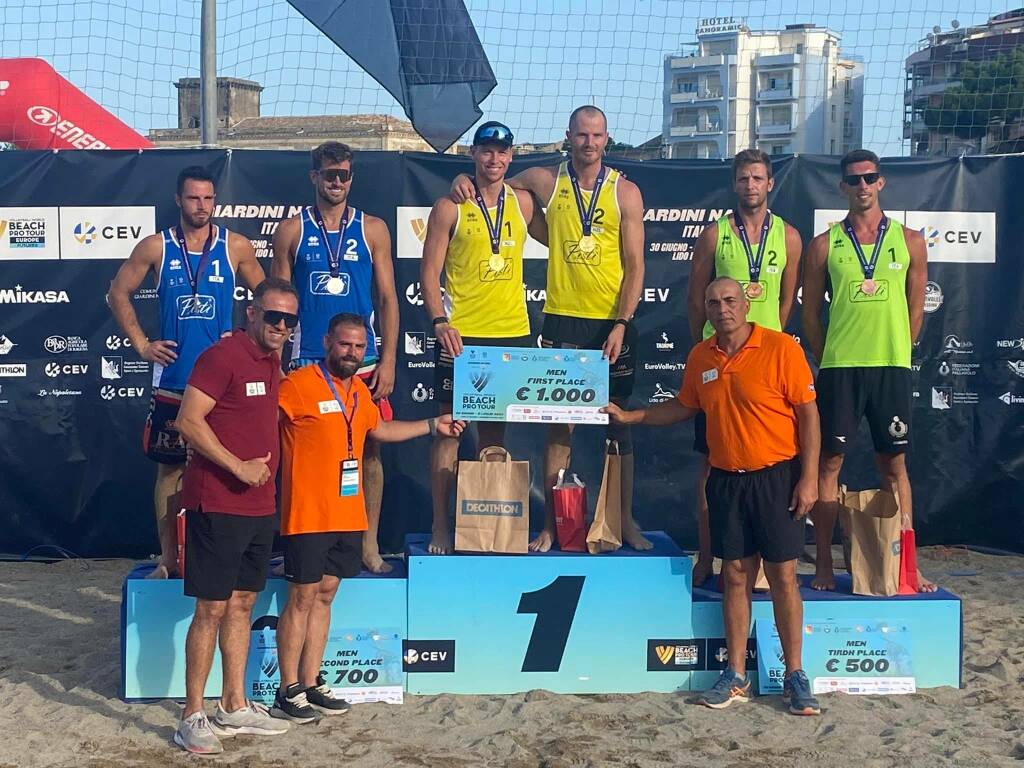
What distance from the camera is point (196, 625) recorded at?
4.46m

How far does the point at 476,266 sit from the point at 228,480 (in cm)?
163

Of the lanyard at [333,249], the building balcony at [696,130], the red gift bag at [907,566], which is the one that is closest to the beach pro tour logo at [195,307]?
the lanyard at [333,249]

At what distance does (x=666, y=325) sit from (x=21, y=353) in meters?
3.92

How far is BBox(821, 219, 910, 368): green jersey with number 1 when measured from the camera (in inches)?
222

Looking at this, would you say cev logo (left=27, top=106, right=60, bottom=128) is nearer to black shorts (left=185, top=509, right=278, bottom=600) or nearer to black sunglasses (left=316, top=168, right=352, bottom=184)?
black sunglasses (left=316, top=168, right=352, bottom=184)

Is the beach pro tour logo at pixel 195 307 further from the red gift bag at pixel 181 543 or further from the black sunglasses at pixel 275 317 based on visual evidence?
the black sunglasses at pixel 275 317

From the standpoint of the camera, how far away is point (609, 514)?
5402 mm

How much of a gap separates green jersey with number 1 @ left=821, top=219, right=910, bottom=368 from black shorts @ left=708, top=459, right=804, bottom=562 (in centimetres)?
93

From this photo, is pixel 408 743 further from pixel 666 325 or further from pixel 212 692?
pixel 666 325

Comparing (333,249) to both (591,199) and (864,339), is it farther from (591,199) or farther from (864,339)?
(864,339)

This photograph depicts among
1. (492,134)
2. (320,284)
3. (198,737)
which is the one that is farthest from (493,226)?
(198,737)

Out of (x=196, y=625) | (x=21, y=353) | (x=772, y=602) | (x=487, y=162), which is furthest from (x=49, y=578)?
(x=772, y=602)

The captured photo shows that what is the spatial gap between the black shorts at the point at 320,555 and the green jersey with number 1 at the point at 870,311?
7.89 ft

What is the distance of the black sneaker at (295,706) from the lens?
476cm
